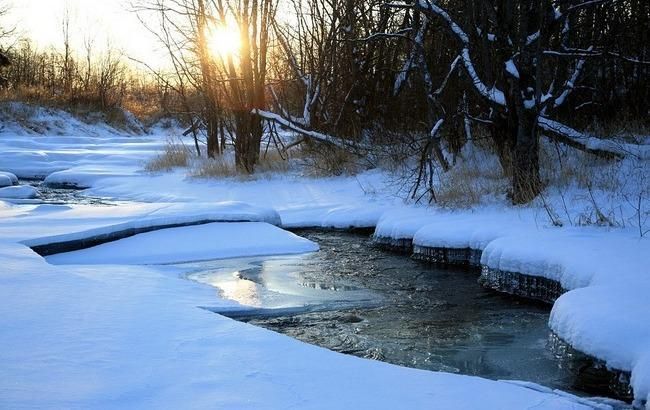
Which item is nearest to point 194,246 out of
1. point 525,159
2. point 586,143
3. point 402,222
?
point 402,222

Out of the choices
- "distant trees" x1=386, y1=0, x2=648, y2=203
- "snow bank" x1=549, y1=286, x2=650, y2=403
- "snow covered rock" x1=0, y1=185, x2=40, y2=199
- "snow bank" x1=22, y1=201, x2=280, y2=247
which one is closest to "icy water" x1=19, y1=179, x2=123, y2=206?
"snow covered rock" x1=0, y1=185, x2=40, y2=199

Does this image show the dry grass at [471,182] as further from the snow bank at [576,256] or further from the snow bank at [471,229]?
the snow bank at [576,256]

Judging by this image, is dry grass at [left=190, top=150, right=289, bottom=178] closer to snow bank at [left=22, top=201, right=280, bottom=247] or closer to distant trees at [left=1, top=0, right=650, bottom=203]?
distant trees at [left=1, top=0, right=650, bottom=203]

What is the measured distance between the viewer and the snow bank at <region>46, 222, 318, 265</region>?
259 inches

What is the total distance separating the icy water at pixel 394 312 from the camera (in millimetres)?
4051

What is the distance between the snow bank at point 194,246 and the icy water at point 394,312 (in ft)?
0.92

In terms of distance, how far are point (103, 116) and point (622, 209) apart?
102ft

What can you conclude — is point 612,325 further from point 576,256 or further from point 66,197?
point 66,197

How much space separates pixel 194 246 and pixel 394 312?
111 inches

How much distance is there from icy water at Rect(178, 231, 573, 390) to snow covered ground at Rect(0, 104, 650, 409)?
30cm

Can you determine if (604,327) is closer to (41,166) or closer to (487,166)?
(487,166)

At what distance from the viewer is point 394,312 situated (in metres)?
5.09

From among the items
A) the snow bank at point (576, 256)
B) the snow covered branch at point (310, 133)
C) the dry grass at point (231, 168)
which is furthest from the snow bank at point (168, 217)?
the dry grass at point (231, 168)

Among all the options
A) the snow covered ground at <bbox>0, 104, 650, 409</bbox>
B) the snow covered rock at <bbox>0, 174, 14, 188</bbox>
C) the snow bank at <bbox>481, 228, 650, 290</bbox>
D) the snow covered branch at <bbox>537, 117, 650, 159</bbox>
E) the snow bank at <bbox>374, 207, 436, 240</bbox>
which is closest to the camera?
the snow covered ground at <bbox>0, 104, 650, 409</bbox>
